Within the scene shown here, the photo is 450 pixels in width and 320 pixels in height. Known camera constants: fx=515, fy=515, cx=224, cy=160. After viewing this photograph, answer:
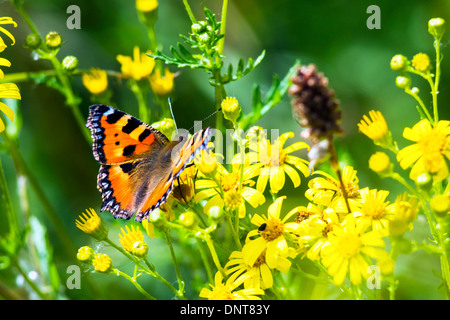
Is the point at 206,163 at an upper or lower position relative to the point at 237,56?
lower

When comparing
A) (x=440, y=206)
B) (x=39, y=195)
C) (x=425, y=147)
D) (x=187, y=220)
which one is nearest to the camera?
(x=440, y=206)

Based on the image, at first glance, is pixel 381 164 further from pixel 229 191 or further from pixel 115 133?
pixel 115 133

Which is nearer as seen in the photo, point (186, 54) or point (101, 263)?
point (101, 263)

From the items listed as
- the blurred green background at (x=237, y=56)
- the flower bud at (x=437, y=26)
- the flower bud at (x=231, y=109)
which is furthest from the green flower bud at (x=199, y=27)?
the blurred green background at (x=237, y=56)

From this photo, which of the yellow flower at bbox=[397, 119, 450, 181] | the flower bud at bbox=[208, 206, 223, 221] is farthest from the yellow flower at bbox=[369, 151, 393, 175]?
the flower bud at bbox=[208, 206, 223, 221]

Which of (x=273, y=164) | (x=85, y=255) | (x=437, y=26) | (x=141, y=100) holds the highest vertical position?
(x=437, y=26)

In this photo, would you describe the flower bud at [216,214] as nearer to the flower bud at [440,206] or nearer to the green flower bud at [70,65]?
the flower bud at [440,206]

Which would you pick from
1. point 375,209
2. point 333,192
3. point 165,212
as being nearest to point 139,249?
point 165,212
